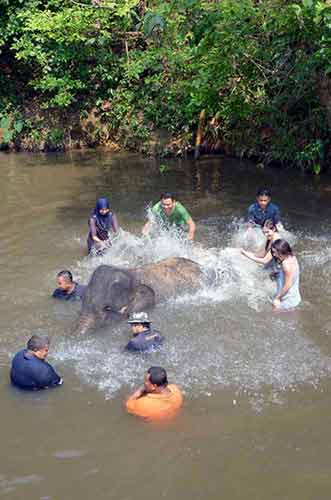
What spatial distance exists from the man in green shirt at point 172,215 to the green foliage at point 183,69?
2870 millimetres

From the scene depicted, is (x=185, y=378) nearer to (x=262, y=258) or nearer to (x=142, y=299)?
(x=142, y=299)

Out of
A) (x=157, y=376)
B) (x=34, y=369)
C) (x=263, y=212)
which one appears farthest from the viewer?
(x=263, y=212)

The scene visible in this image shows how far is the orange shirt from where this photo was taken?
19.6ft

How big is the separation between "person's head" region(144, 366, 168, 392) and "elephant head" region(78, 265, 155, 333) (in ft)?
6.65

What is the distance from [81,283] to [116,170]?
716 centimetres

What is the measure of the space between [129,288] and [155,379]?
103 inches

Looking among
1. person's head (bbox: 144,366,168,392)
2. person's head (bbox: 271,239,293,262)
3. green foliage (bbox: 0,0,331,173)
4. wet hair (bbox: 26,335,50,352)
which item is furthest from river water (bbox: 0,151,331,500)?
green foliage (bbox: 0,0,331,173)

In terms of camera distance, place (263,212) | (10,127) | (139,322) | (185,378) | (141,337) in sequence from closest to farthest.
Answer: (185,378) → (139,322) → (141,337) → (263,212) → (10,127)

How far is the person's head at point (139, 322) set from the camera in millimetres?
7062

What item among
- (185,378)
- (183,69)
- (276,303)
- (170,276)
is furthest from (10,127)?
(185,378)

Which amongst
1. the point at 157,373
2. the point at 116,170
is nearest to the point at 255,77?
the point at 116,170

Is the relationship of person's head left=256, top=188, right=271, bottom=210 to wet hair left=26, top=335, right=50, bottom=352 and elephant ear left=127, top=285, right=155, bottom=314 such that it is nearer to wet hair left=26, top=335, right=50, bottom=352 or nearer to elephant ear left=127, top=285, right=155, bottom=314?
elephant ear left=127, top=285, right=155, bottom=314

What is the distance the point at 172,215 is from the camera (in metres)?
10.2

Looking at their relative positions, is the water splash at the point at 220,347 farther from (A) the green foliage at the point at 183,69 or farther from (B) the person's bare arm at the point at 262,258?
(A) the green foliage at the point at 183,69
